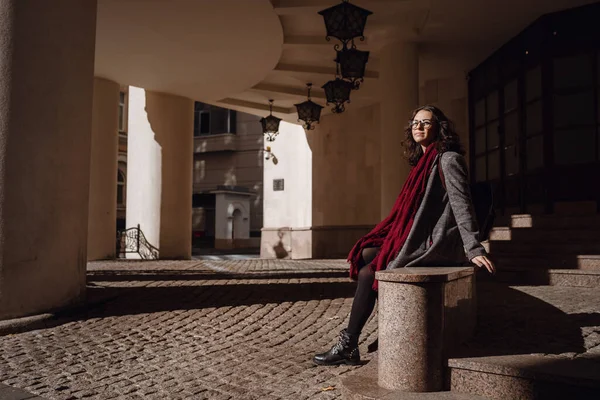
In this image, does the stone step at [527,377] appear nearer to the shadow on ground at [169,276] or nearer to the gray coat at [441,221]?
the gray coat at [441,221]

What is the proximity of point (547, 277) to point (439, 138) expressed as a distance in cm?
394

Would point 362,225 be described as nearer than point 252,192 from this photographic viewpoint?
Yes

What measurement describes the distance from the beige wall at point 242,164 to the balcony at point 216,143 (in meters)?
0.06

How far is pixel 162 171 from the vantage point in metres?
14.4

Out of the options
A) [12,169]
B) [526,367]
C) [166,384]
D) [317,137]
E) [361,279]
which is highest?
[317,137]

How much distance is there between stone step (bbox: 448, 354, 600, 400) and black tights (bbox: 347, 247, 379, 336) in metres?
0.72

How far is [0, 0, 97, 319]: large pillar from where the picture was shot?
526 centimetres

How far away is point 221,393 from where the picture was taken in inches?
133

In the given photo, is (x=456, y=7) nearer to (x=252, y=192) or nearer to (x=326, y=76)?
(x=326, y=76)

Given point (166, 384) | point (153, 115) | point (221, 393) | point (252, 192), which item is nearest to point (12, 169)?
point (166, 384)

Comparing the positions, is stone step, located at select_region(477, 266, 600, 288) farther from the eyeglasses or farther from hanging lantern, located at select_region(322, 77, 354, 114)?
hanging lantern, located at select_region(322, 77, 354, 114)

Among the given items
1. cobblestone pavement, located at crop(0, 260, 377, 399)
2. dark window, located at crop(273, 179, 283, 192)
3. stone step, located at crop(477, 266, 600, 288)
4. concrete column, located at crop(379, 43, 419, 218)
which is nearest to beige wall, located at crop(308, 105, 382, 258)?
dark window, located at crop(273, 179, 283, 192)

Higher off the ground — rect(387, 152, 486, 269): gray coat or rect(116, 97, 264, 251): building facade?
rect(116, 97, 264, 251): building facade

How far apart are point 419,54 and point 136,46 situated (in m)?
5.59
